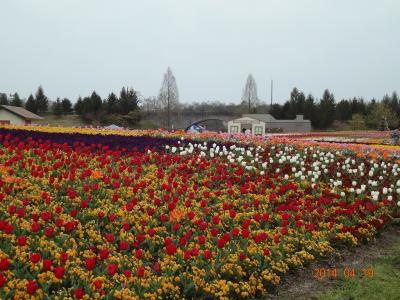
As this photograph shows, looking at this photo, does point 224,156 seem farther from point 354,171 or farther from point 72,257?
point 72,257

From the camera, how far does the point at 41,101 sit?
2511 inches

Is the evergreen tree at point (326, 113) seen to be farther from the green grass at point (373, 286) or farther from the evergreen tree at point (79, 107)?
the green grass at point (373, 286)

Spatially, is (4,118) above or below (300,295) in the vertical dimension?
above

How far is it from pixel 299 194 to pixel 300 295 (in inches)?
167

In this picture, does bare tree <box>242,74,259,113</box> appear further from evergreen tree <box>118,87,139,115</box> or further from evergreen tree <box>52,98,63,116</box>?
evergreen tree <box>52,98,63,116</box>

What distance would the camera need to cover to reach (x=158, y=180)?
9227 millimetres

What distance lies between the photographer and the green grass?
547cm

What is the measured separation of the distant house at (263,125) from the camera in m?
53.9

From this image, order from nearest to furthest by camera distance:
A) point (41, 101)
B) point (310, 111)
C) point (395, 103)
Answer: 1. point (41, 101)
2. point (310, 111)
3. point (395, 103)

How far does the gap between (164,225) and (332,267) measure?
2.60 m

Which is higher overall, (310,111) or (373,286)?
(310,111)

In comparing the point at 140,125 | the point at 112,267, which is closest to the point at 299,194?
the point at 112,267

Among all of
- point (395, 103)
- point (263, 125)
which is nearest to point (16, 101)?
point (263, 125)

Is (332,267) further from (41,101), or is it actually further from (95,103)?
(41,101)
